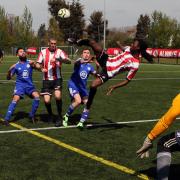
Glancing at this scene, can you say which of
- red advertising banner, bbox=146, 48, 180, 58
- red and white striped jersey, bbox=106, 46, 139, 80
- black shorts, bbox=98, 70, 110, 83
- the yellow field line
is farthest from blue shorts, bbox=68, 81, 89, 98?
red advertising banner, bbox=146, 48, 180, 58

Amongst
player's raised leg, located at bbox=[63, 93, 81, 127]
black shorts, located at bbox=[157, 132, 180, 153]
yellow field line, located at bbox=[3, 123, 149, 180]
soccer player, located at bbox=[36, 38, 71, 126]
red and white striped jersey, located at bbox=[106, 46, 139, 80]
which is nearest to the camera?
black shorts, located at bbox=[157, 132, 180, 153]

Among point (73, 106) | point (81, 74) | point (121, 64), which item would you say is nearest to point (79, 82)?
point (81, 74)

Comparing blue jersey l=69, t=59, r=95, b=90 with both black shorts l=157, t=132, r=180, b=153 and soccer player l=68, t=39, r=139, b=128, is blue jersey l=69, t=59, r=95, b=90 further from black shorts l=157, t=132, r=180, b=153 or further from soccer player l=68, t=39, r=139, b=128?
black shorts l=157, t=132, r=180, b=153

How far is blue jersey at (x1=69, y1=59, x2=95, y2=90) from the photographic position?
10.9m

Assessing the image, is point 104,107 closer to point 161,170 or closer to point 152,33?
point 161,170

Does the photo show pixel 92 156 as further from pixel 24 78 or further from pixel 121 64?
pixel 24 78

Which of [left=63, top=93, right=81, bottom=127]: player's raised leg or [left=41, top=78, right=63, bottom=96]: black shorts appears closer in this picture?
[left=63, top=93, right=81, bottom=127]: player's raised leg

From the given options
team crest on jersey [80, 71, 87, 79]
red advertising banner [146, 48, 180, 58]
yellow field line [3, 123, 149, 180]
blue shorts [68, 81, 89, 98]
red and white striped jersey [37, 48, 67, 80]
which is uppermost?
red and white striped jersey [37, 48, 67, 80]

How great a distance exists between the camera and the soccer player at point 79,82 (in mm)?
10688

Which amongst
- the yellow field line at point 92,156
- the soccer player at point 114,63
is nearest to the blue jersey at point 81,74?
the soccer player at point 114,63

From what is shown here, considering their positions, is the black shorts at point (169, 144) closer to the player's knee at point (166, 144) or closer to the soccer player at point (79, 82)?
the player's knee at point (166, 144)

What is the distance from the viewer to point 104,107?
1393 cm

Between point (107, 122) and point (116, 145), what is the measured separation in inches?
104

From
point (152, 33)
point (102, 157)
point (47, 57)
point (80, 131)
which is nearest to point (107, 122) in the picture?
point (80, 131)
